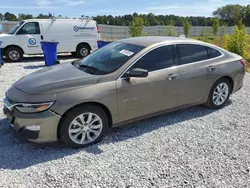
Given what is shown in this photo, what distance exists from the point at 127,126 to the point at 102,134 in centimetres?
67

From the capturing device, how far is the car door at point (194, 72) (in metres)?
4.08

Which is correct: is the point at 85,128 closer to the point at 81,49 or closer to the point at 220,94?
the point at 220,94

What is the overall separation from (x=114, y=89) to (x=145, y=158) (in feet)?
3.42

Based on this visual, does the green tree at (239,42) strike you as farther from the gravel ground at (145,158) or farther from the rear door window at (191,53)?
the gravel ground at (145,158)

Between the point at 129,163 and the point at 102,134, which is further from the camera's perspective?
the point at 102,134

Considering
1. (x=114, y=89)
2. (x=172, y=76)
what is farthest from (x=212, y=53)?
(x=114, y=89)

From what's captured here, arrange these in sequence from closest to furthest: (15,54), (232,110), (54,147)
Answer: (54,147) → (232,110) → (15,54)

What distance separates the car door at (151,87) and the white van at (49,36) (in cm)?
810

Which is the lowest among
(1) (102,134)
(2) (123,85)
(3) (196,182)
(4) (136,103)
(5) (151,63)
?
(3) (196,182)

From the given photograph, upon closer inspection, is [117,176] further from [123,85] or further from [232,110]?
[232,110]

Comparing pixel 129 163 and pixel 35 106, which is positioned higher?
pixel 35 106

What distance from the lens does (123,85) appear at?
345 centimetres

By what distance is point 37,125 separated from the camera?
118 inches

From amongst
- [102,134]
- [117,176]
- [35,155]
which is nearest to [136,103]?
[102,134]
